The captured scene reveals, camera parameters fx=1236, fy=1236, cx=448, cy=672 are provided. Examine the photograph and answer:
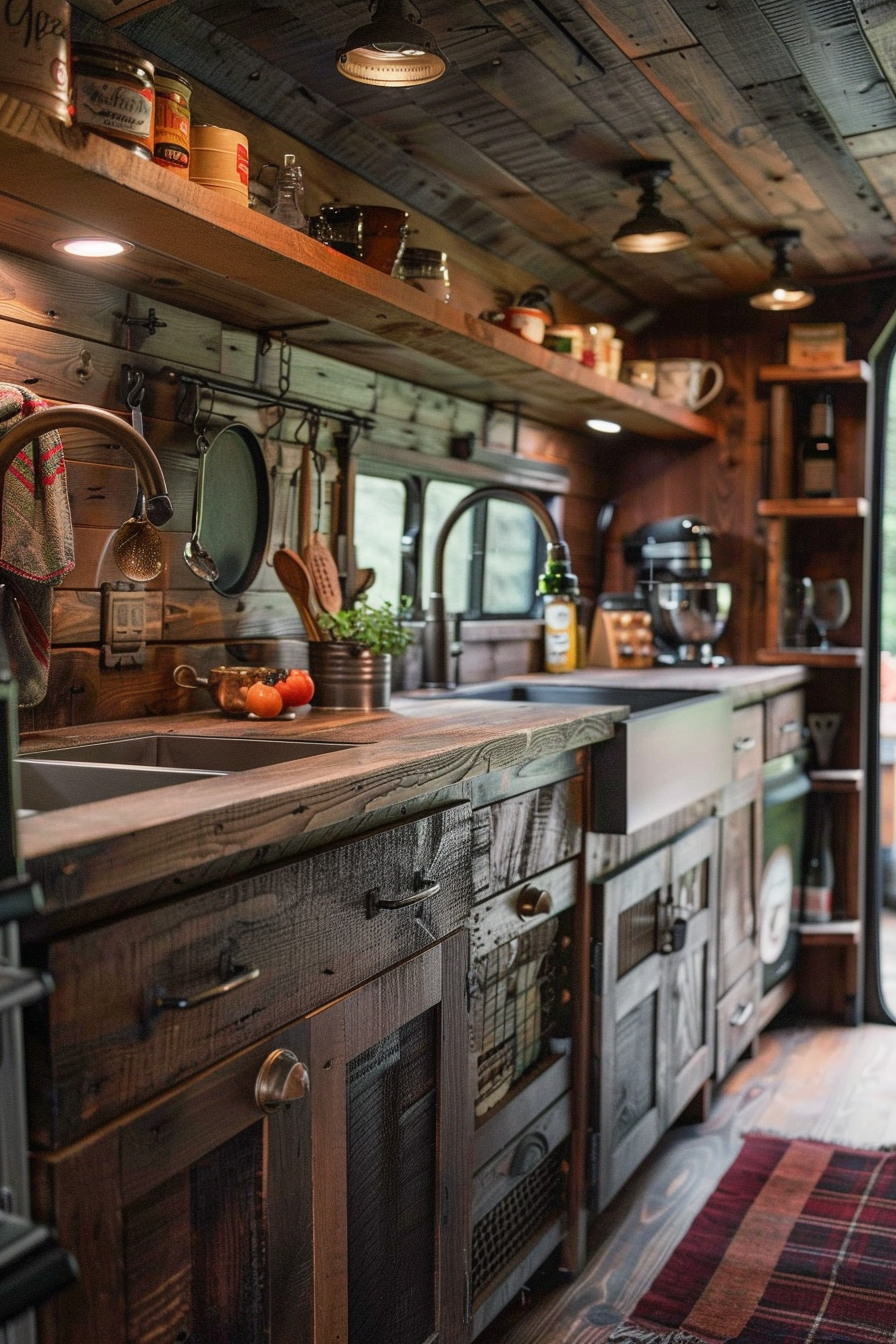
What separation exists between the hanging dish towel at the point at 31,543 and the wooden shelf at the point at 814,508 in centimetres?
256

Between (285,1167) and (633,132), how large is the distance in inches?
87.1

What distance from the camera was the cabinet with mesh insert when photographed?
2.33 metres

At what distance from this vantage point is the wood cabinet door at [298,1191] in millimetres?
1099

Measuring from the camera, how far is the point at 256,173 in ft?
7.50

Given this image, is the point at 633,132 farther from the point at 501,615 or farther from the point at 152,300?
the point at 501,615

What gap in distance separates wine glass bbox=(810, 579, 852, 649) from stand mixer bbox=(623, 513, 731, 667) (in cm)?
28

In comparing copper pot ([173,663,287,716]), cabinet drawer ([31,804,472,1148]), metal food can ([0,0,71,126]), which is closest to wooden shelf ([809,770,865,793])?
copper pot ([173,663,287,716])

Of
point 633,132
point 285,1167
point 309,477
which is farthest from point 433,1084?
A: point 633,132

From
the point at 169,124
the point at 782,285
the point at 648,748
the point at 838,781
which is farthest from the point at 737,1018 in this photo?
the point at 169,124

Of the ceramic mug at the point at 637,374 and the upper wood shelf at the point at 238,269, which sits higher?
the ceramic mug at the point at 637,374

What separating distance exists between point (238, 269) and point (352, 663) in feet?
2.40

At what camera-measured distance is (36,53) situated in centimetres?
136

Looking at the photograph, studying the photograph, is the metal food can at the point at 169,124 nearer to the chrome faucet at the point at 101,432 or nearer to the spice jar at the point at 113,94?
the spice jar at the point at 113,94

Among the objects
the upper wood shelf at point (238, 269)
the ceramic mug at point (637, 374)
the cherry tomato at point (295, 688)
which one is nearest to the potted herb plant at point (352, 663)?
the cherry tomato at point (295, 688)
